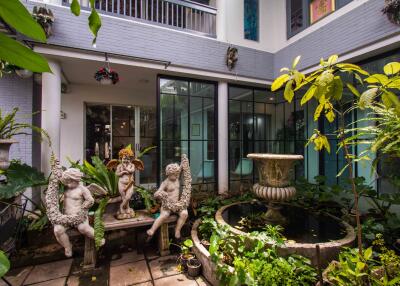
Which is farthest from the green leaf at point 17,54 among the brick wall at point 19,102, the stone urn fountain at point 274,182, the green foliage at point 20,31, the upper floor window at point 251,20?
the upper floor window at point 251,20

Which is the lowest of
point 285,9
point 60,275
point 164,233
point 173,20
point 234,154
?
point 60,275

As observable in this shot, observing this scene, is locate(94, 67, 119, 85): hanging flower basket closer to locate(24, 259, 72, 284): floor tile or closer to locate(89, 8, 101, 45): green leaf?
locate(24, 259, 72, 284): floor tile

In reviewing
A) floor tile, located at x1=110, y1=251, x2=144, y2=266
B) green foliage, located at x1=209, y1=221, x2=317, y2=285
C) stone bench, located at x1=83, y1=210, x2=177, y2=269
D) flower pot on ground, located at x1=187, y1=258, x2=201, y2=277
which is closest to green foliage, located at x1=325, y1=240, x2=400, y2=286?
green foliage, located at x1=209, y1=221, x2=317, y2=285

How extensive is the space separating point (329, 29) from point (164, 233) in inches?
167

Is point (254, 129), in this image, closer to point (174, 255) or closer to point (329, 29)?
point (329, 29)

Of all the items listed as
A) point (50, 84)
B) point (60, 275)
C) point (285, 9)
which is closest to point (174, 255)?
point (60, 275)

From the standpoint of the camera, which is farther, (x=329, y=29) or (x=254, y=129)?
(x=254, y=129)

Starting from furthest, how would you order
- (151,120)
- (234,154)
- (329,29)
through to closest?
(151,120) → (234,154) → (329,29)

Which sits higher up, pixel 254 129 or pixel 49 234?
pixel 254 129

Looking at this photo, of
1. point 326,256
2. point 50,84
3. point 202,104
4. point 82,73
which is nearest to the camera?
point 326,256

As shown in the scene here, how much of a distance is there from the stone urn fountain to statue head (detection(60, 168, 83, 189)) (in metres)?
2.25

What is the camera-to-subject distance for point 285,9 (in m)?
4.52

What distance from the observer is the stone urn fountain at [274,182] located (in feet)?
9.18

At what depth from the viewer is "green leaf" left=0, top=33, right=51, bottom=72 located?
30 centimetres
